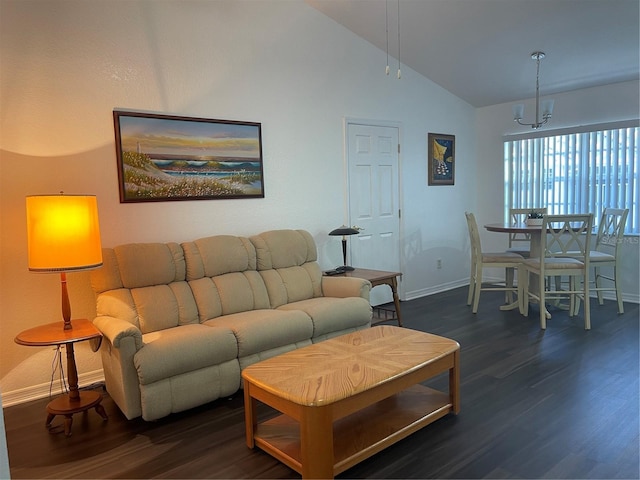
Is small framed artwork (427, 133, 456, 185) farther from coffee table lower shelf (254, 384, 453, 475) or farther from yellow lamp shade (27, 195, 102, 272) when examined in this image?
yellow lamp shade (27, 195, 102, 272)

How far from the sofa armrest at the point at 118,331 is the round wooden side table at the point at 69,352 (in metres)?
0.05

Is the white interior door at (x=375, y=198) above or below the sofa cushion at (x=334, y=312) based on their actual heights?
above

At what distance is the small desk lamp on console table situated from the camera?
2.51 m

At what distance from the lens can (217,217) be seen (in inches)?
151

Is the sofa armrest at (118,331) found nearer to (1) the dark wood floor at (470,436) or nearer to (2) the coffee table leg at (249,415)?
(1) the dark wood floor at (470,436)

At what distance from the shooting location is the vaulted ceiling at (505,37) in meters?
3.82

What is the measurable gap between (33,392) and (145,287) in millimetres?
984

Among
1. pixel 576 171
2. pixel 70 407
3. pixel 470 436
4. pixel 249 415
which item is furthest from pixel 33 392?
pixel 576 171

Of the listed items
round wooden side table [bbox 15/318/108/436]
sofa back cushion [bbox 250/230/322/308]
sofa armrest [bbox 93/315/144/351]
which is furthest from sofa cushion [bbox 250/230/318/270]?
round wooden side table [bbox 15/318/108/436]

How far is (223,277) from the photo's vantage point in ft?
11.4

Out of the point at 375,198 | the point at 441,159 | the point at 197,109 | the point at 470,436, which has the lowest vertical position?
the point at 470,436

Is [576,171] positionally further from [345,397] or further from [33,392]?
[33,392]

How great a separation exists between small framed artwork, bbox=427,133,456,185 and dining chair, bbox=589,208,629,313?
1741mm

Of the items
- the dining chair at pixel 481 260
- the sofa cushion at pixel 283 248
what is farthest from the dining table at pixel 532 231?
the sofa cushion at pixel 283 248
